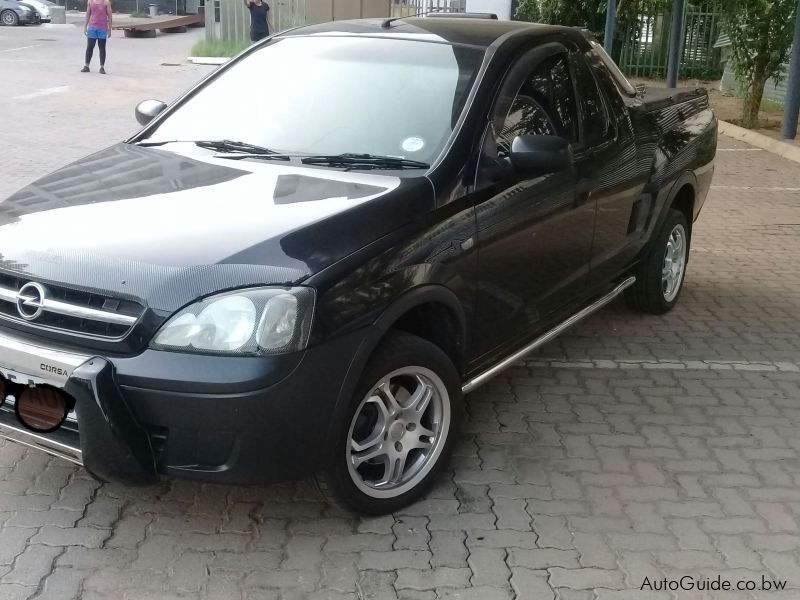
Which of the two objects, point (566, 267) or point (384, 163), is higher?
point (384, 163)

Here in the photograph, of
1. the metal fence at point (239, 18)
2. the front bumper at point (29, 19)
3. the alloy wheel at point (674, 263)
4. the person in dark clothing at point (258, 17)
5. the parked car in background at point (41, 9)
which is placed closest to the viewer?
the alloy wheel at point (674, 263)

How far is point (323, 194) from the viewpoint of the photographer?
144 inches

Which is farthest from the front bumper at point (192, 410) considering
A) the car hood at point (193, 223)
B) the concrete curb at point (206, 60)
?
the concrete curb at point (206, 60)

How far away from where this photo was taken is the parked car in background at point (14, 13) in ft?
129

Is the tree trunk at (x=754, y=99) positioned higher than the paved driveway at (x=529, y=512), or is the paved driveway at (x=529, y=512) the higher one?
the tree trunk at (x=754, y=99)

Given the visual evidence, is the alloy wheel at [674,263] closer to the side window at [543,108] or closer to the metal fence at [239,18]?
the side window at [543,108]

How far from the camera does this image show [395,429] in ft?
12.0

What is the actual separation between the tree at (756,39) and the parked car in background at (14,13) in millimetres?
32916

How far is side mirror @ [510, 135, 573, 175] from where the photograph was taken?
399 centimetres

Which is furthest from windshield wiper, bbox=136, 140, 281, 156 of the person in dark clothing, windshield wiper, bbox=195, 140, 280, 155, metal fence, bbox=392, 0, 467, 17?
metal fence, bbox=392, 0, 467, 17

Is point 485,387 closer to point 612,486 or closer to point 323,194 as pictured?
point 612,486

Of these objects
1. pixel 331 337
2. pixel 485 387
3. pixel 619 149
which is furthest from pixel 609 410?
pixel 331 337

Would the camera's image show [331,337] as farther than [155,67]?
No

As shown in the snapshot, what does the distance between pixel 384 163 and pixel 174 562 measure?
68.5 inches
